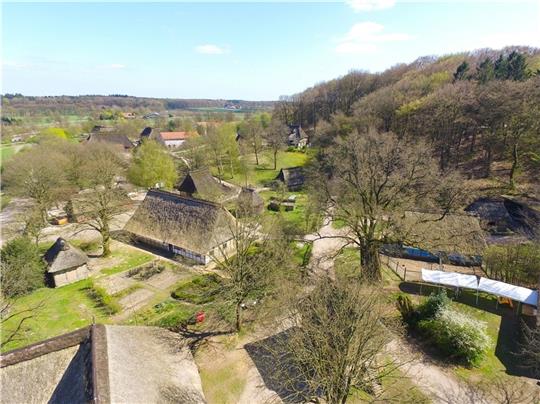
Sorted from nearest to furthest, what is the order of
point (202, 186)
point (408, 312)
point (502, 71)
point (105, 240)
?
point (408, 312) → point (105, 240) → point (202, 186) → point (502, 71)

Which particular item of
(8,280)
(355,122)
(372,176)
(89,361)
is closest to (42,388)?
(89,361)

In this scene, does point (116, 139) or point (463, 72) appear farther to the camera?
point (116, 139)

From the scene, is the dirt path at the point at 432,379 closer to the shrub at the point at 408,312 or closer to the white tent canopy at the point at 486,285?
the shrub at the point at 408,312

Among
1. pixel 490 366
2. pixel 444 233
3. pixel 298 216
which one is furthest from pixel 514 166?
pixel 490 366

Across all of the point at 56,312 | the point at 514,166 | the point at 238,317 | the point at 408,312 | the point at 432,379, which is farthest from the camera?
the point at 514,166

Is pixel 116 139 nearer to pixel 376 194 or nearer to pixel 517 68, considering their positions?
pixel 376 194

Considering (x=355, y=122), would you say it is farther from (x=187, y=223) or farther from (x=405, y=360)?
(x=405, y=360)
